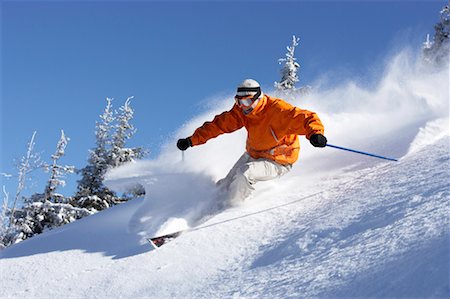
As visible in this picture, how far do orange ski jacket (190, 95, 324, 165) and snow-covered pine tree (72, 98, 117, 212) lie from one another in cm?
1531

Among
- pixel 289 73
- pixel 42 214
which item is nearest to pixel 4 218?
pixel 42 214

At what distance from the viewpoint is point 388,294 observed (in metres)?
2.75

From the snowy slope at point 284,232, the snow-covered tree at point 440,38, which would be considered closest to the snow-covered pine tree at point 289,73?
the snow-covered tree at point 440,38

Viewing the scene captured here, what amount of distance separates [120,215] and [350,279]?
4.41 m

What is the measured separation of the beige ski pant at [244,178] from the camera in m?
5.87

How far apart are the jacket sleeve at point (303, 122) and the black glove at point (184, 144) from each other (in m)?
1.51

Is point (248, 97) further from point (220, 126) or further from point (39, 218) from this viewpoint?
point (39, 218)

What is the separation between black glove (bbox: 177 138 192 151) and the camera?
22.2 feet

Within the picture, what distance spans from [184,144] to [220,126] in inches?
22.2

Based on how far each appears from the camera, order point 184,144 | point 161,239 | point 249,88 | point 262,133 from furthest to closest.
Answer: point 184,144 < point 262,133 < point 249,88 < point 161,239

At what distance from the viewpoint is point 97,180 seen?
71.2 ft

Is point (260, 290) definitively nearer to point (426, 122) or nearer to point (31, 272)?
point (31, 272)

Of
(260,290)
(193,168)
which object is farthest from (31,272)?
(260,290)

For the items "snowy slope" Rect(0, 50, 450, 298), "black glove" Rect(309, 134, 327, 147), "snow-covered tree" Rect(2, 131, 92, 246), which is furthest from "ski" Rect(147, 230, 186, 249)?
"snow-covered tree" Rect(2, 131, 92, 246)
